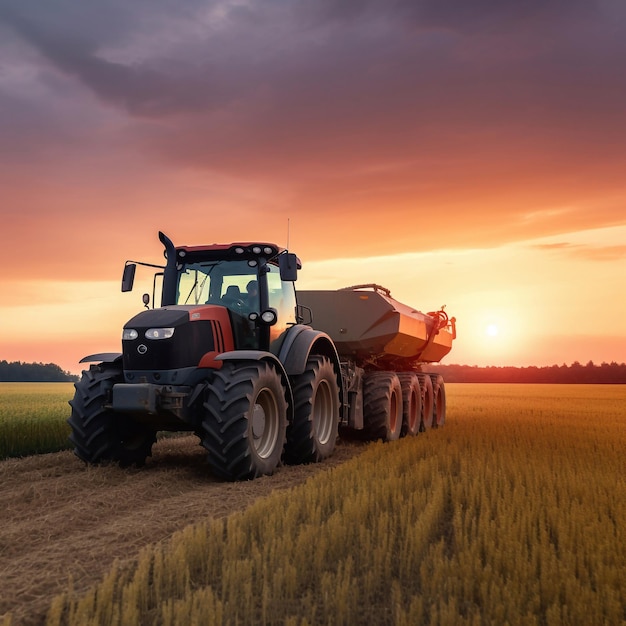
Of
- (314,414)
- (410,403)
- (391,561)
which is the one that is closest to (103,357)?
(314,414)

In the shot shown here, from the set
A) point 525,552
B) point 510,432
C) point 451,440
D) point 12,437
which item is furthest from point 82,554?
point 510,432

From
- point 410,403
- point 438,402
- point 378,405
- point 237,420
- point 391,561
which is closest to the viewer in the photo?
point 391,561

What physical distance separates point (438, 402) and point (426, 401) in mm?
1625

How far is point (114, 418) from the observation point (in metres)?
9.09

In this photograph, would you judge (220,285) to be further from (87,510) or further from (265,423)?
(87,510)

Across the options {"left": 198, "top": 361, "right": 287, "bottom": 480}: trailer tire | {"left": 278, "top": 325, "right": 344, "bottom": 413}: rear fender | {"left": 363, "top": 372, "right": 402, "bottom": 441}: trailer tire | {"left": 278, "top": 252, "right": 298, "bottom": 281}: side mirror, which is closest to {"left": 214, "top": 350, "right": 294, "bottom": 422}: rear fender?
{"left": 198, "top": 361, "right": 287, "bottom": 480}: trailer tire

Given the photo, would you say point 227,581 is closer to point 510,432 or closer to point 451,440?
point 451,440

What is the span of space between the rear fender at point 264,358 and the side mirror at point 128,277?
181cm

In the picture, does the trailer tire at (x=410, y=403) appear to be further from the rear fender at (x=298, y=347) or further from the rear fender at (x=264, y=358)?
the rear fender at (x=264, y=358)

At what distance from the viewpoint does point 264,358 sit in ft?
28.9

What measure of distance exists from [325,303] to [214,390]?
5815mm

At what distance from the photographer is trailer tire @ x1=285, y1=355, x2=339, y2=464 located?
31.7ft

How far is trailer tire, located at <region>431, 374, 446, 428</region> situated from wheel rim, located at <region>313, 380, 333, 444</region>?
7636 millimetres

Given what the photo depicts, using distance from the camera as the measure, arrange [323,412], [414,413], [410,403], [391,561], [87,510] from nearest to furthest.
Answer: [391,561], [87,510], [323,412], [410,403], [414,413]
